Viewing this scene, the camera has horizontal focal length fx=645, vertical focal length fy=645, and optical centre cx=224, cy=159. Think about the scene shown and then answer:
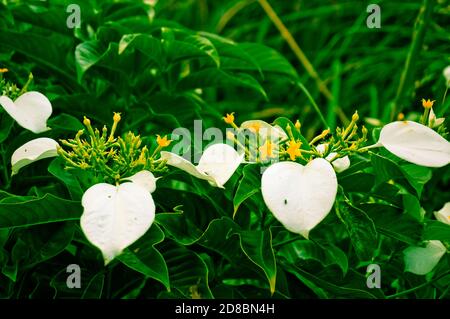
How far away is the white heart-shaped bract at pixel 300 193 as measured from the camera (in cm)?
70

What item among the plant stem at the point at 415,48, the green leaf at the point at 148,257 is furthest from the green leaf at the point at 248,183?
the plant stem at the point at 415,48

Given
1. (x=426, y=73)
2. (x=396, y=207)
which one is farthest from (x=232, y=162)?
→ (x=426, y=73)

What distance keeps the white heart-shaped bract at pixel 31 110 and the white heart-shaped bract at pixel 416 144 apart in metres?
0.46

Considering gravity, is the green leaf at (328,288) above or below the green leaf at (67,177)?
below

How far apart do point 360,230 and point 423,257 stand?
16cm

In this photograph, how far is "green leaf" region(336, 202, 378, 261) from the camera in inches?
32.7

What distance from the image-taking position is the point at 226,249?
2.90ft

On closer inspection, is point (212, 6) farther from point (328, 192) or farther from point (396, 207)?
point (328, 192)

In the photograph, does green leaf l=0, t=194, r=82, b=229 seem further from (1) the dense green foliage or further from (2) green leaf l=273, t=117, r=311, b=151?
(2) green leaf l=273, t=117, r=311, b=151

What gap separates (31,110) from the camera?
897 mm

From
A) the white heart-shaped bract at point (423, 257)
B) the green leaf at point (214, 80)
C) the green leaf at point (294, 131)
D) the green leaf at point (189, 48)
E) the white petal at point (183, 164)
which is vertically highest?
the green leaf at point (189, 48)

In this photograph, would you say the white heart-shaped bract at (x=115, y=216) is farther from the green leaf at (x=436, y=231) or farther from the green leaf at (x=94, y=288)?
the green leaf at (x=436, y=231)

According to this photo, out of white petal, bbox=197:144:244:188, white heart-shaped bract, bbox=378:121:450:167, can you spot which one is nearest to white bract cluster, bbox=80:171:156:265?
white petal, bbox=197:144:244:188

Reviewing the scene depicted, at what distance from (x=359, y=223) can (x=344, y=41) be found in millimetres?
1457
